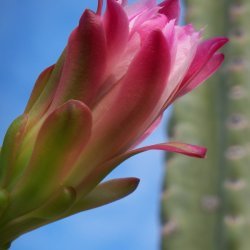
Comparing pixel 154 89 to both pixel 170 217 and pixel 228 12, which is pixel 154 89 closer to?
pixel 170 217

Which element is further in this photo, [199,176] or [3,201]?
[199,176]

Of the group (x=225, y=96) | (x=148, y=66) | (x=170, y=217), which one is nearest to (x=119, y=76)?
(x=148, y=66)

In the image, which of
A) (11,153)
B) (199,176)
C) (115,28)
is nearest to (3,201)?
(11,153)

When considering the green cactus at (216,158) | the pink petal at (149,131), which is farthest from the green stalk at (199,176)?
the pink petal at (149,131)

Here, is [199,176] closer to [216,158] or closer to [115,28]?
[216,158]

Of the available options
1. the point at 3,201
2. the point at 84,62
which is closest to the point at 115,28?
the point at 84,62

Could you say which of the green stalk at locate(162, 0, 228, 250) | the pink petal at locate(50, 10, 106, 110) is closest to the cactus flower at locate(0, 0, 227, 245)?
the pink petal at locate(50, 10, 106, 110)

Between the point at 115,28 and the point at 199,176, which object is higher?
the point at 115,28

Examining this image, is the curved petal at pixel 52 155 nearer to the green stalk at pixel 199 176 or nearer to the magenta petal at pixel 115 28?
the magenta petal at pixel 115 28
